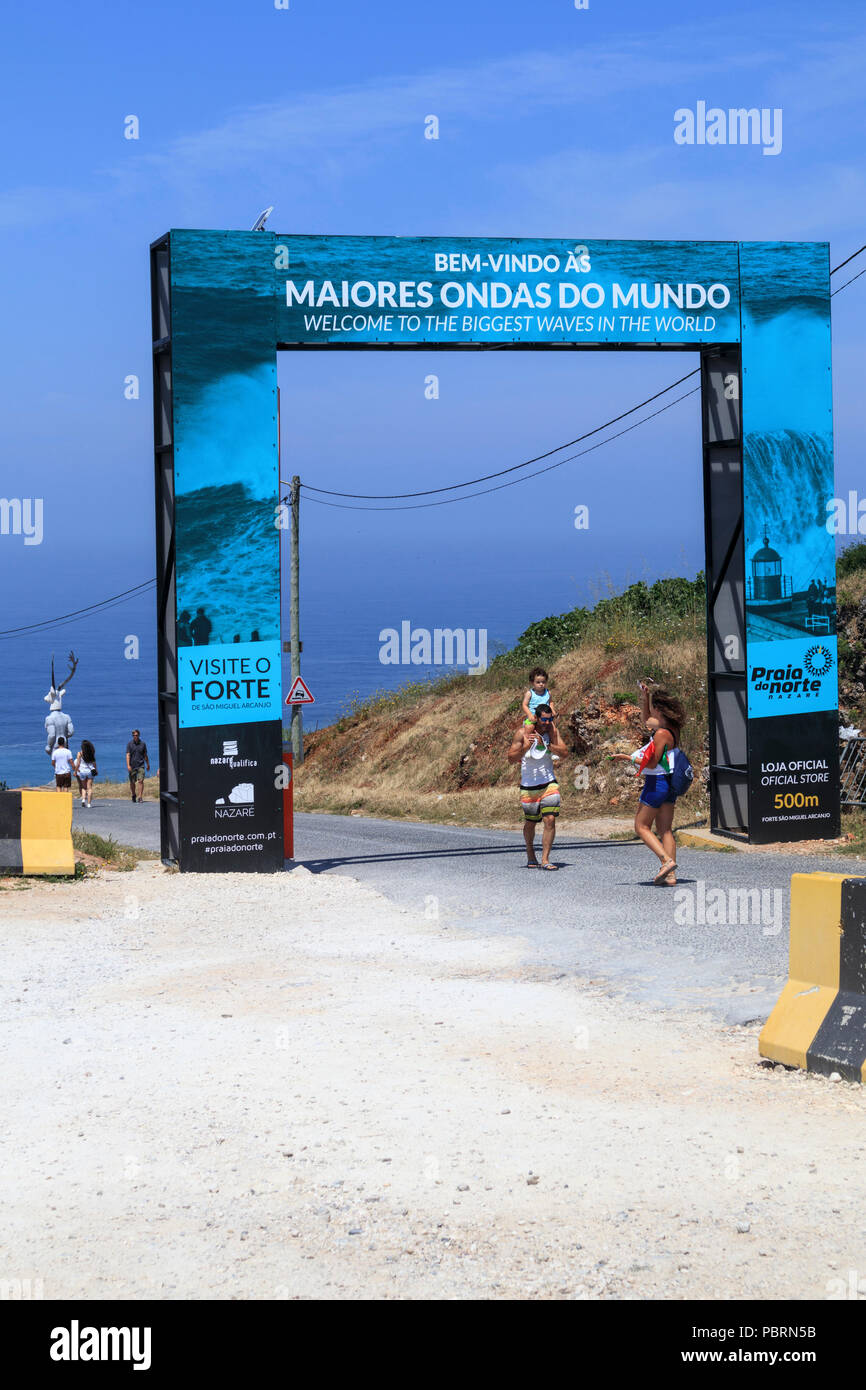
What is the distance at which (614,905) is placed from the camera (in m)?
11.6

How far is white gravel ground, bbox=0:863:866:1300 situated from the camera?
441 centimetres

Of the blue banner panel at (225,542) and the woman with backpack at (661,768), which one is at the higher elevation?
the blue banner panel at (225,542)

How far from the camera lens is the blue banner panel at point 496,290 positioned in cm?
1441

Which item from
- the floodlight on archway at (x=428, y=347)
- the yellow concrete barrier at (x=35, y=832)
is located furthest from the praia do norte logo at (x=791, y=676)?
the yellow concrete barrier at (x=35, y=832)

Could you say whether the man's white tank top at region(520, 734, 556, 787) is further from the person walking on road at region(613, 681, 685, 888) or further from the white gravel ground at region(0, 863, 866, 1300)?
the white gravel ground at region(0, 863, 866, 1300)

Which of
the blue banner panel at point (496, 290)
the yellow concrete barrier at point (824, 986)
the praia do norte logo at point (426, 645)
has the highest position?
the blue banner panel at point (496, 290)

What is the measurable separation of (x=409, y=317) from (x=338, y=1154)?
35.8 ft

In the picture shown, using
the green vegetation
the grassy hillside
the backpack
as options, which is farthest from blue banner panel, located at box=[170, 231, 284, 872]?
the green vegetation

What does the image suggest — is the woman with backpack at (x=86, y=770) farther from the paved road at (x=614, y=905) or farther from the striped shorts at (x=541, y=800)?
the striped shorts at (x=541, y=800)

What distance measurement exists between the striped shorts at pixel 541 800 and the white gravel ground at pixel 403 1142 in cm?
453

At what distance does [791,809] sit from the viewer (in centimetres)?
1587

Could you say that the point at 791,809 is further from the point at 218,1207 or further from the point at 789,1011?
the point at 218,1207
